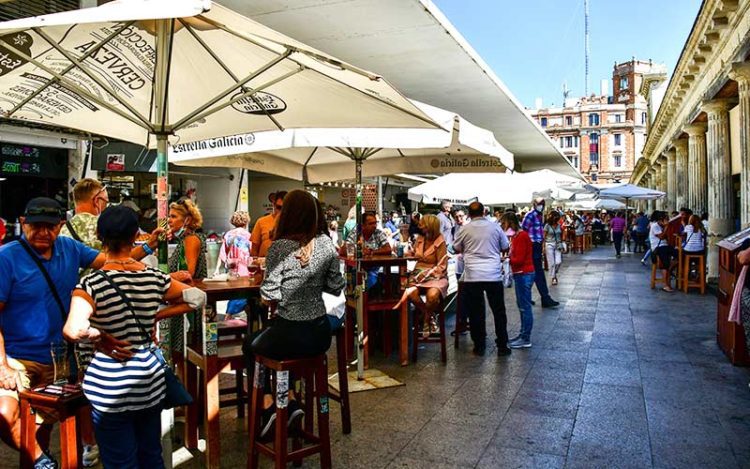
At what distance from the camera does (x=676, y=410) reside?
475 centimetres

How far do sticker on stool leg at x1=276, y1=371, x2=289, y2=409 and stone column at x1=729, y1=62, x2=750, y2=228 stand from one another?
1125 cm

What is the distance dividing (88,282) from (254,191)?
22.9 meters

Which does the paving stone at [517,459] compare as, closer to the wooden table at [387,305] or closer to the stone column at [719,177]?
the wooden table at [387,305]

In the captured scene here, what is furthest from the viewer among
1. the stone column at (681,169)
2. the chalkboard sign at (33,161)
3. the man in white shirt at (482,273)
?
the stone column at (681,169)

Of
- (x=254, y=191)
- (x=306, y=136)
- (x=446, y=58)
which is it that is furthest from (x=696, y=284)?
(x=254, y=191)

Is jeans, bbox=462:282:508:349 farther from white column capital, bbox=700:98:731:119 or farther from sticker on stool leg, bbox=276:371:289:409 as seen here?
white column capital, bbox=700:98:731:119

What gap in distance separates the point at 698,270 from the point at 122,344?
497 inches

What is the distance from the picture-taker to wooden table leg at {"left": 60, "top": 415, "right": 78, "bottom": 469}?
2.77m

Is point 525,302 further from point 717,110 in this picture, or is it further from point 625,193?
point 625,193

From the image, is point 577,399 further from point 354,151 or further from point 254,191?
point 254,191

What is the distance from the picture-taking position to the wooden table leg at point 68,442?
2.77m

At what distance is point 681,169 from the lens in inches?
917

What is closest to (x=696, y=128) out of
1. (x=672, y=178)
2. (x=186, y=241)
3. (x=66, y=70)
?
(x=672, y=178)

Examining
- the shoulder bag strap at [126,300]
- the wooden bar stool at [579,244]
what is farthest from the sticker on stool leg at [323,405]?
the wooden bar stool at [579,244]
